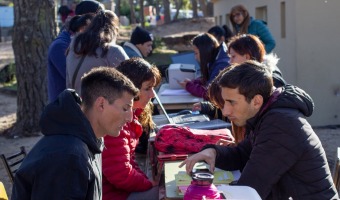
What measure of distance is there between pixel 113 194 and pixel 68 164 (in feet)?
4.81

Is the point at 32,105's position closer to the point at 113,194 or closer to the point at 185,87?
the point at 185,87

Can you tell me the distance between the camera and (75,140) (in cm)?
235

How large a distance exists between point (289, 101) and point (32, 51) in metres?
6.75

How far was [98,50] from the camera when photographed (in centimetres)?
432

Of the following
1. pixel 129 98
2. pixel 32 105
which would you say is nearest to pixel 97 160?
pixel 129 98

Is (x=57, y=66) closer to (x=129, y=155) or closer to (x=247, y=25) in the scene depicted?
(x=129, y=155)

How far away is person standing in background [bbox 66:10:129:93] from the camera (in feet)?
14.1

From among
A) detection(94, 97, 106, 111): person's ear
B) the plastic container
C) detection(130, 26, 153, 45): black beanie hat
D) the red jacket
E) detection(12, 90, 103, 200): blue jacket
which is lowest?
the red jacket

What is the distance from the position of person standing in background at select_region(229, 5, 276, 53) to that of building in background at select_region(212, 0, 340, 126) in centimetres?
163

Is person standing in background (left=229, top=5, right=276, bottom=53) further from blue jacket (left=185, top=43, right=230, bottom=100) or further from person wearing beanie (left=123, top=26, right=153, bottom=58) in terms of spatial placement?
blue jacket (left=185, top=43, right=230, bottom=100)

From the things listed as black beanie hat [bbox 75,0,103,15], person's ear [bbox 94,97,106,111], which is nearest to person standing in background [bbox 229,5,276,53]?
black beanie hat [bbox 75,0,103,15]

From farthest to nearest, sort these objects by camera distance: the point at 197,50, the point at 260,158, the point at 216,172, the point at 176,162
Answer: the point at 197,50 → the point at 176,162 → the point at 216,172 → the point at 260,158

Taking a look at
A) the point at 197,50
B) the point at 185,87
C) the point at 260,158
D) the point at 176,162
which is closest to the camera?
the point at 260,158

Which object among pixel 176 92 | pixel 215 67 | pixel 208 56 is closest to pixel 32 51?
pixel 176 92
